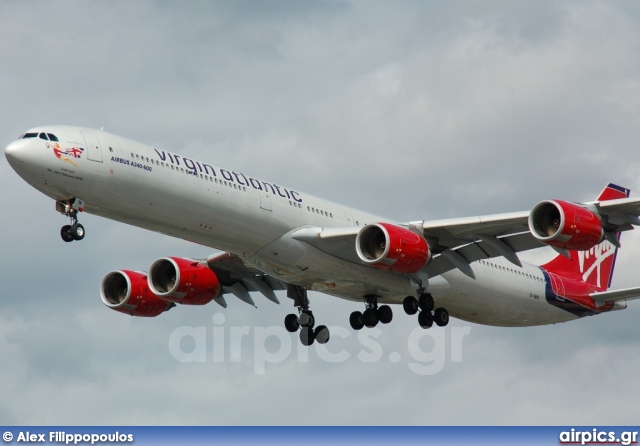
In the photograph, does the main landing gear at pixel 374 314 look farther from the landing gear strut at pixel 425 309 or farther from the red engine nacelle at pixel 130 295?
the red engine nacelle at pixel 130 295

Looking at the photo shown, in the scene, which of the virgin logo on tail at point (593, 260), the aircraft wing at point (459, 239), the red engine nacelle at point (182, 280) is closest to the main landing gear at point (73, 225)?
the aircraft wing at point (459, 239)

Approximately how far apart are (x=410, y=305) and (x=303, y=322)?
18.2 feet

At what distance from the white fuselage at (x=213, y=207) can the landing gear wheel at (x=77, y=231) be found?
76 centimetres

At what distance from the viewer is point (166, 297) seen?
174 feet

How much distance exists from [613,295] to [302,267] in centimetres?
1612

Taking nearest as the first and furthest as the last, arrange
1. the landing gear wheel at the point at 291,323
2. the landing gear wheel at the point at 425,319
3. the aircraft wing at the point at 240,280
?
the landing gear wheel at the point at 425,319 < the aircraft wing at the point at 240,280 < the landing gear wheel at the point at 291,323

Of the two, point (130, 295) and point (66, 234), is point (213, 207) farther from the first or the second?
point (130, 295)

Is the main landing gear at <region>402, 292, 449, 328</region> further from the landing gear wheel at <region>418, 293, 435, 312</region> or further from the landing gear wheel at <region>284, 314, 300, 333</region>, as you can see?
the landing gear wheel at <region>284, 314, 300, 333</region>

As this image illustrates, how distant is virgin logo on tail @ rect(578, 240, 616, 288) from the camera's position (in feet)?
202

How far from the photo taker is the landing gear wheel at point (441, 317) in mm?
51719

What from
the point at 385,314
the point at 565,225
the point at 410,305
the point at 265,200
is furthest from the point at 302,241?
the point at 565,225

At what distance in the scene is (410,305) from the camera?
51.0m

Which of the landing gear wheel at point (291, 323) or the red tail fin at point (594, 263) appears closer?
the landing gear wheel at point (291, 323)

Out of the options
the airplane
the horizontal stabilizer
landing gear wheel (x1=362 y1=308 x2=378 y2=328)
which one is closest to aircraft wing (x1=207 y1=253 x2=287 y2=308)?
the airplane
